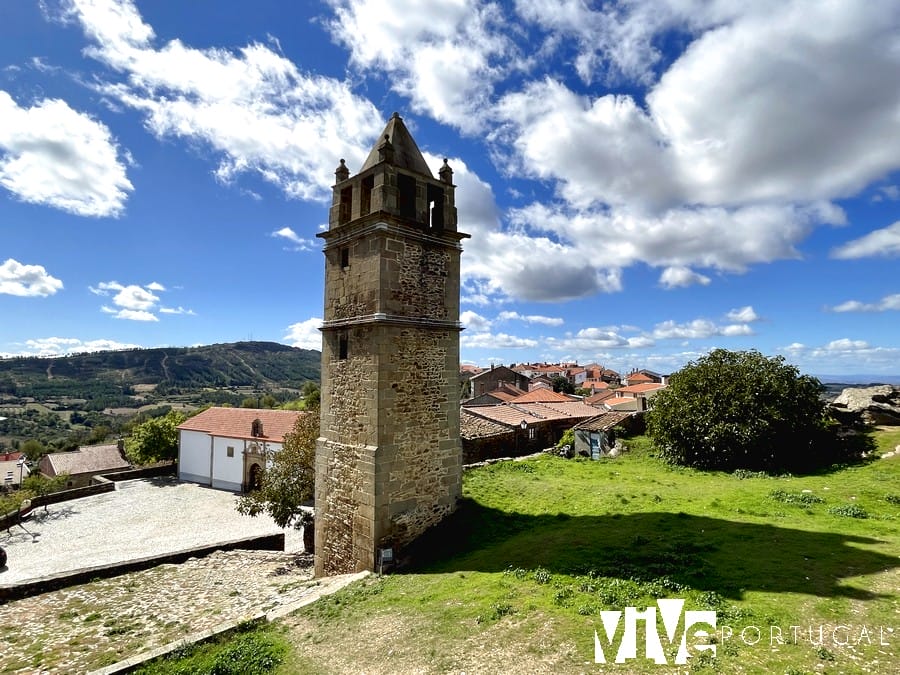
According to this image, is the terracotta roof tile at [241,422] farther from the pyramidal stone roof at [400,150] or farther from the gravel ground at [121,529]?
the pyramidal stone roof at [400,150]

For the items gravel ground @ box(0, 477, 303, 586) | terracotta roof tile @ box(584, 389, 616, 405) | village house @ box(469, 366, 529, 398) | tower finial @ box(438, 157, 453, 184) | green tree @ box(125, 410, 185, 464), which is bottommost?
gravel ground @ box(0, 477, 303, 586)

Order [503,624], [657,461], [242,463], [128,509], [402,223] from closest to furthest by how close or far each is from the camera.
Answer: [503,624], [402,223], [657,461], [128,509], [242,463]

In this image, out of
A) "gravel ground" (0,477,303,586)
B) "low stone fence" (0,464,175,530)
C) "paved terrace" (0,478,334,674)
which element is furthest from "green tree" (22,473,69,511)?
"paved terrace" (0,478,334,674)

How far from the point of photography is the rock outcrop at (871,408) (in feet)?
64.1

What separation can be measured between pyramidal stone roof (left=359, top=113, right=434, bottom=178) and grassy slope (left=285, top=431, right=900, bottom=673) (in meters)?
10.00

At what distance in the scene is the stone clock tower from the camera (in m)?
11.8

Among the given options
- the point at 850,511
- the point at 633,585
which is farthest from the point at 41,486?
the point at 850,511

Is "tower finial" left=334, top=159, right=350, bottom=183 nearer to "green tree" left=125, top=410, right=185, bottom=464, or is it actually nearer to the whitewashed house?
the whitewashed house

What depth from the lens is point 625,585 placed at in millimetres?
7664

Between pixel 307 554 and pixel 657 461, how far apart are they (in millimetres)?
14844

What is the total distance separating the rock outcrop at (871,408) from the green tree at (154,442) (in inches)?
1757

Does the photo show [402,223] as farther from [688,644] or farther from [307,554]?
[307,554]

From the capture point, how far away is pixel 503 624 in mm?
7145

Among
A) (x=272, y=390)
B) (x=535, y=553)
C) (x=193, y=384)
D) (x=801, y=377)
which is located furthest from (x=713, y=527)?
(x=193, y=384)
